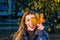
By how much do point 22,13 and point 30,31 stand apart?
168cm

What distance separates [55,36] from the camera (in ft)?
24.6

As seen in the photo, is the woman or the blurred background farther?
the blurred background

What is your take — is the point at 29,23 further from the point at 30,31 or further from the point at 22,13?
the point at 22,13

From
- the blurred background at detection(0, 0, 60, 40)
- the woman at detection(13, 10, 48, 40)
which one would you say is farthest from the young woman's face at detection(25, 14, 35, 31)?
the blurred background at detection(0, 0, 60, 40)

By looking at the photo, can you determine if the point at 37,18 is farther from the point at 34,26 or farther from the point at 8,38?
the point at 8,38

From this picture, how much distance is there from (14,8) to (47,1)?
75.1 inches

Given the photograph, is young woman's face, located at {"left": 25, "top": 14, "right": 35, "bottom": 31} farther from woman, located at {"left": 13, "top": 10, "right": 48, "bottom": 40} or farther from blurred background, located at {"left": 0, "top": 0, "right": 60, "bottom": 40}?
blurred background, located at {"left": 0, "top": 0, "right": 60, "bottom": 40}

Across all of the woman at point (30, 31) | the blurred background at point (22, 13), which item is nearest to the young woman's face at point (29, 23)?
the woman at point (30, 31)

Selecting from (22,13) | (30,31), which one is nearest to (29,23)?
(30,31)

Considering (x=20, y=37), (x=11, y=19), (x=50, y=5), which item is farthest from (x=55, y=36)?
(x=20, y=37)

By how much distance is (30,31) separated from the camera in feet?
11.4

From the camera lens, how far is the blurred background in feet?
16.9

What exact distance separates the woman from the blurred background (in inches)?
54.6

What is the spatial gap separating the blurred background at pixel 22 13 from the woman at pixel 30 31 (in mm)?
1386
